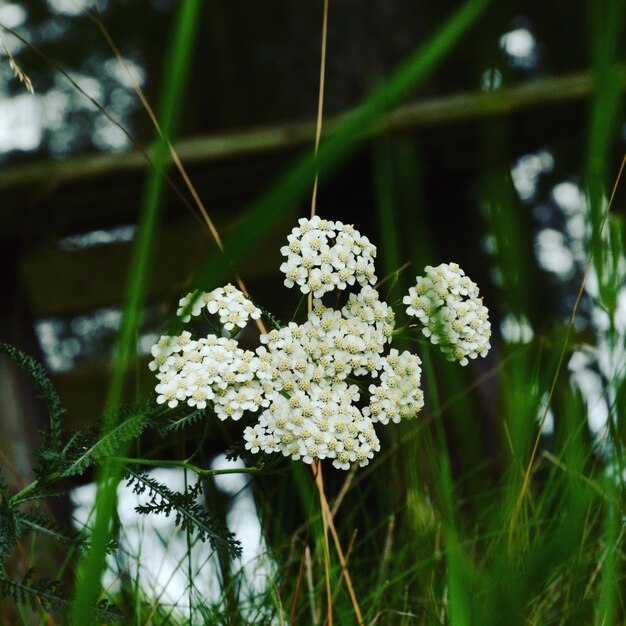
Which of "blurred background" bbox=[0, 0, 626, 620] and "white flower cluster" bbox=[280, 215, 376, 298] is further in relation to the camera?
"white flower cluster" bbox=[280, 215, 376, 298]

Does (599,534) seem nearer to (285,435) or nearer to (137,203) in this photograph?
(285,435)

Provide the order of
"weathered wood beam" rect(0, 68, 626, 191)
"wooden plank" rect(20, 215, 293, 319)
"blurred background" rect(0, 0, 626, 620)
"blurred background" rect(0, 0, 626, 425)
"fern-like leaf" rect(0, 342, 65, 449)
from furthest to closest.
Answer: "wooden plank" rect(20, 215, 293, 319)
"weathered wood beam" rect(0, 68, 626, 191)
"fern-like leaf" rect(0, 342, 65, 449)
"blurred background" rect(0, 0, 626, 425)
"blurred background" rect(0, 0, 626, 620)

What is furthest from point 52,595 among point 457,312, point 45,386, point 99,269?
point 99,269

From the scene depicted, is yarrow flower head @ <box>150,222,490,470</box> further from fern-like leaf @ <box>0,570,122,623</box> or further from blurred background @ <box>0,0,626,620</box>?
fern-like leaf @ <box>0,570,122,623</box>

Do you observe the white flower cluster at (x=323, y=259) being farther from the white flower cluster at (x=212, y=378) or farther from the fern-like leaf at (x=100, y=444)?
the fern-like leaf at (x=100, y=444)

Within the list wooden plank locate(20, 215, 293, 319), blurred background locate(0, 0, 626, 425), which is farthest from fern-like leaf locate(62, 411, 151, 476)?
wooden plank locate(20, 215, 293, 319)

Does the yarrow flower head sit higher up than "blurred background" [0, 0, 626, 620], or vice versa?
"blurred background" [0, 0, 626, 620]
